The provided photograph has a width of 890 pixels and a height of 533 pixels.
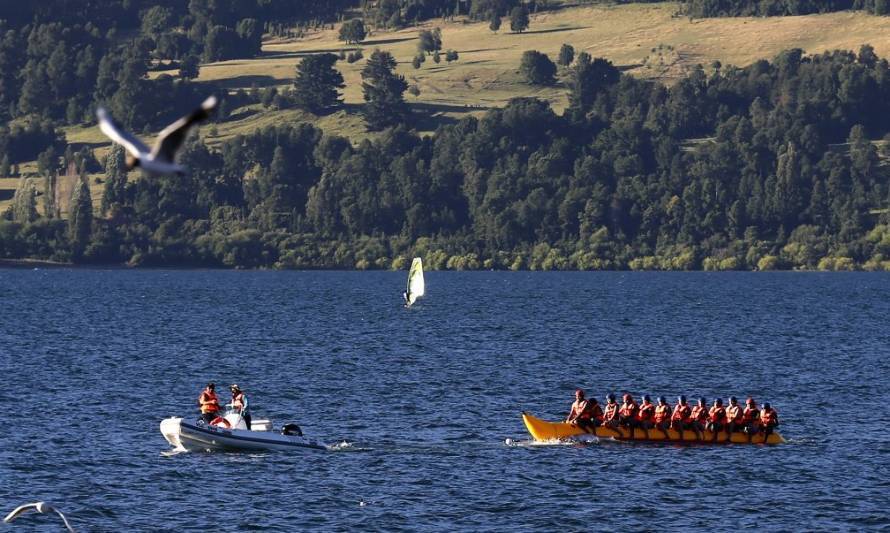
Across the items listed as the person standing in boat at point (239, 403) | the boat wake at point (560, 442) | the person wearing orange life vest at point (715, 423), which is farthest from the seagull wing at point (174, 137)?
the person wearing orange life vest at point (715, 423)

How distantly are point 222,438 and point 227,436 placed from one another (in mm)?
251

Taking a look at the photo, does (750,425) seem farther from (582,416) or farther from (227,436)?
(227,436)

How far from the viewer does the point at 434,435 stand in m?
82.2

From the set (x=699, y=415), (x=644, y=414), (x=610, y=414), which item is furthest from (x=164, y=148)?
(x=699, y=415)

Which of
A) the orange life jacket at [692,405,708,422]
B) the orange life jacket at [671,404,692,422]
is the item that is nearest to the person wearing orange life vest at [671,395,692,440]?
the orange life jacket at [671,404,692,422]

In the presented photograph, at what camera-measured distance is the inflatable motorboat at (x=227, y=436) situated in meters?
73.6

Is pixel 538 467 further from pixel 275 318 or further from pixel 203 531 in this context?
pixel 275 318

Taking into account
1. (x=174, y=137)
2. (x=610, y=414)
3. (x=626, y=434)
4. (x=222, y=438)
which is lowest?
(x=626, y=434)

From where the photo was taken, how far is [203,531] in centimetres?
5853

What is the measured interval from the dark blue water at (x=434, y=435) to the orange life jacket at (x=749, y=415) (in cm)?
172

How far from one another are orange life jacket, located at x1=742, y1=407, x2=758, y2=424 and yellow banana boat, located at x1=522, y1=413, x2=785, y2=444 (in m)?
0.66

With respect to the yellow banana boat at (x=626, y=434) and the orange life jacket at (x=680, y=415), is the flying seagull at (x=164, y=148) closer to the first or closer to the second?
the yellow banana boat at (x=626, y=434)

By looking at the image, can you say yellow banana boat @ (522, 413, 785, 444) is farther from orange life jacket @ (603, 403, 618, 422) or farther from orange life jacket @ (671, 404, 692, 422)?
orange life jacket @ (671, 404, 692, 422)

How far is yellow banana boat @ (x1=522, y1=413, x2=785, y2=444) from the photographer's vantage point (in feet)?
257
